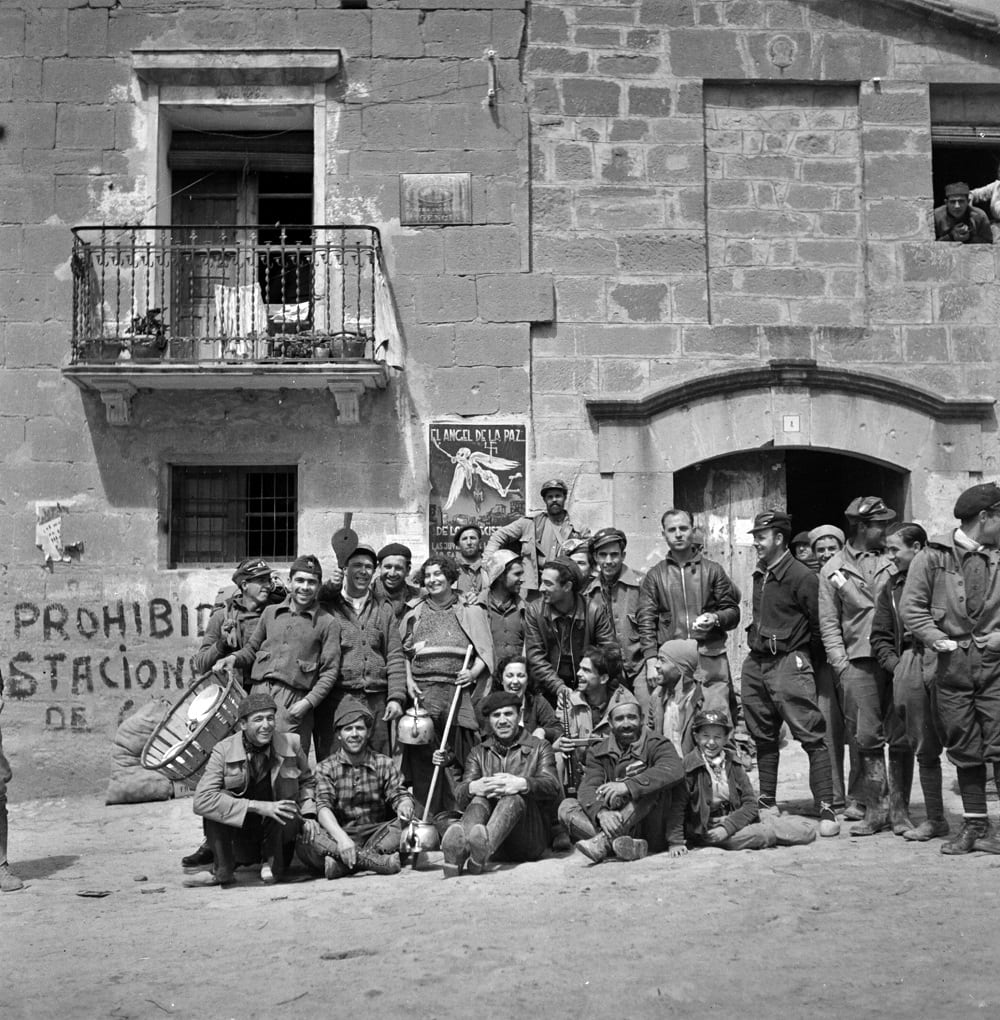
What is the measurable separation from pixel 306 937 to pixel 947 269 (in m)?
8.27

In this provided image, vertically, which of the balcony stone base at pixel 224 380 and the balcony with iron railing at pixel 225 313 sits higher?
the balcony with iron railing at pixel 225 313

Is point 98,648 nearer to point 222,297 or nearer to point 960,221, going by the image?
point 222,297

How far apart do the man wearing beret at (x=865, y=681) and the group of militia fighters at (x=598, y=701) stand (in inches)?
0.5

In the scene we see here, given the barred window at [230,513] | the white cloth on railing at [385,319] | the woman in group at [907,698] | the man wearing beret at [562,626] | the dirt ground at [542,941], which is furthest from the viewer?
the barred window at [230,513]

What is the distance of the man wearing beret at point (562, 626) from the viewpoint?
8438 mm

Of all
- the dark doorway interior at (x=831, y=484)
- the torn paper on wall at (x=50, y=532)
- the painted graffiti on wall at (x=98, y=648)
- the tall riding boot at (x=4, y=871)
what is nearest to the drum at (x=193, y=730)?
the tall riding boot at (x=4, y=871)

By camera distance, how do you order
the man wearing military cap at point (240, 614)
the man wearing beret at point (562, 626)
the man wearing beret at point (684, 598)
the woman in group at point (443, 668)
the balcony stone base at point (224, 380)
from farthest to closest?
the balcony stone base at point (224, 380) → the man wearing military cap at point (240, 614) → the man wearing beret at point (684, 598) → the man wearing beret at point (562, 626) → the woman in group at point (443, 668)

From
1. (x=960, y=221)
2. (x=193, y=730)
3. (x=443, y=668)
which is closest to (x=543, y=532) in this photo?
(x=443, y=668)

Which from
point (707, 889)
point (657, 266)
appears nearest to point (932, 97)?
point (657, 266)

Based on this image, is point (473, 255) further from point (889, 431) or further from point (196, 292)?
point (889, 431)

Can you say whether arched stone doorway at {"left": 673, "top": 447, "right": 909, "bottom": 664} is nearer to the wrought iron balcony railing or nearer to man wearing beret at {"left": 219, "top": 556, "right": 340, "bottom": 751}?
the wrought iron balcony railing

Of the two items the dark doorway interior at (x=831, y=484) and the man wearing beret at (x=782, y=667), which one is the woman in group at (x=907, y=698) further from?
the dark doorway interior at (x=831, y=484)

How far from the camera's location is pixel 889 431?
11469mm

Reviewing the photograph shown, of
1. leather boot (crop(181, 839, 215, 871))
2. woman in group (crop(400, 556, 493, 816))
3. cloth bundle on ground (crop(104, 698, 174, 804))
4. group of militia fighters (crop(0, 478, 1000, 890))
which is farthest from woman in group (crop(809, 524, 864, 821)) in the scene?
cloth bundle on ground (crop(104, 698, 174, 804))
